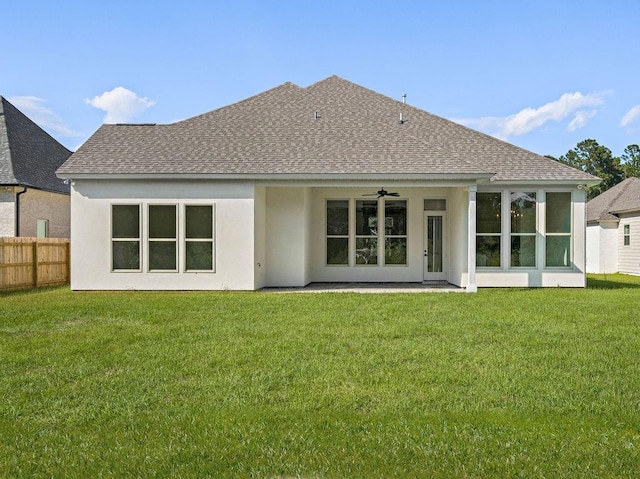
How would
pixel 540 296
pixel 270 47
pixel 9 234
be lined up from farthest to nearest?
pixel 9 234, pixel 270 47, pixel 540 296

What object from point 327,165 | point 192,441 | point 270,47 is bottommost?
point 192,441

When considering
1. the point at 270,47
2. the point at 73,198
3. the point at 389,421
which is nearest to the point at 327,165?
the point at 270,47

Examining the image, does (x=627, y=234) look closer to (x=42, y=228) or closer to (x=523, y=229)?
(x=523, y=229)

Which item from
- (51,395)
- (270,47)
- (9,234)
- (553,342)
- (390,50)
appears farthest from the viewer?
(9,234)

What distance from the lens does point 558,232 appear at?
1584 centimetres

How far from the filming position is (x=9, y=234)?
66.8ft

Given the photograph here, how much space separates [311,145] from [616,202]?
59.7 ft

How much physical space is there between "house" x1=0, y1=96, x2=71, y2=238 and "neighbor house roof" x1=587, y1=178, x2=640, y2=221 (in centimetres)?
2460

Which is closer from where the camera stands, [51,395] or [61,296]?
[51,395]

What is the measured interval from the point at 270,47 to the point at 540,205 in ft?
30.1

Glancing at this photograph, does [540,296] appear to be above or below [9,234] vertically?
below

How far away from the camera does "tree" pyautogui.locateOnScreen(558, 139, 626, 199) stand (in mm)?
61219

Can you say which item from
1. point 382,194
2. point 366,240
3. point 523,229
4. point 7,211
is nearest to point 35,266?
point 7,211

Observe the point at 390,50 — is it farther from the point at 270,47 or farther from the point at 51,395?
the point at 51,395
